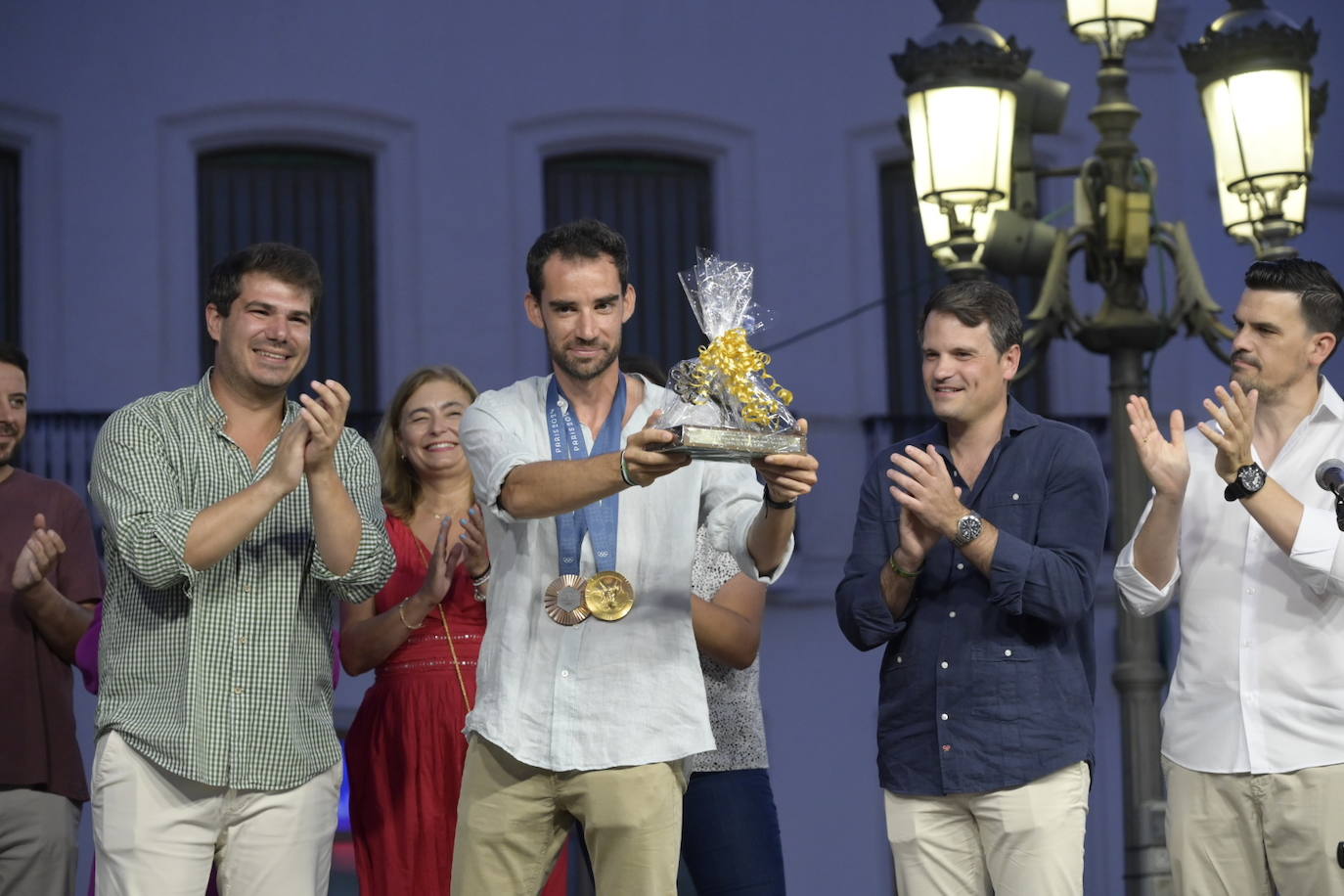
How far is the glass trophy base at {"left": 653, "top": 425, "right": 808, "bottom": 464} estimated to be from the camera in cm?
372

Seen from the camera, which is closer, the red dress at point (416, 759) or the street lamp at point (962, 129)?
the red dress at point (416, 759)

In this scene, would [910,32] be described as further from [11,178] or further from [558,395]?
[558,395]

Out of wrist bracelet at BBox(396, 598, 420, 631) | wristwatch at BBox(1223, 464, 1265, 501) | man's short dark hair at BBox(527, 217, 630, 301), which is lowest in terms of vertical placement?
wrist bracelet at BBox(396, 598, 420, 631)

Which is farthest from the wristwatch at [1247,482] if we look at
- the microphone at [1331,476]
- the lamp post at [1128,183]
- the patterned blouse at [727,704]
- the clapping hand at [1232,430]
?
the lamp post at [1128,183]

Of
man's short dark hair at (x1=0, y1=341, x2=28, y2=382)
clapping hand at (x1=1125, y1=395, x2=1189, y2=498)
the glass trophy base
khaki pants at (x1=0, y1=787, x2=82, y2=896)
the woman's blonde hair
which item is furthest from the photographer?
man's short dark hair at (x1=0, y1=341, x2=28, y2=382)

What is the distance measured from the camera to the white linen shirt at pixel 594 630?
398 cm

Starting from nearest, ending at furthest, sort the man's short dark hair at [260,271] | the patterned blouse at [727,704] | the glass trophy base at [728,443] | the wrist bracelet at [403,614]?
the glass trophy base at [728,443]
the man's short dark hair at [260,271]
the patterned blouse at [727,704]
the wrist bracelet at [403,614]

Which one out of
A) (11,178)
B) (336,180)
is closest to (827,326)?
(336,180)

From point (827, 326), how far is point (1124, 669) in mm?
7039

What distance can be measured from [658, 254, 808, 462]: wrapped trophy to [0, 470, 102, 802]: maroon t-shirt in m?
2.23

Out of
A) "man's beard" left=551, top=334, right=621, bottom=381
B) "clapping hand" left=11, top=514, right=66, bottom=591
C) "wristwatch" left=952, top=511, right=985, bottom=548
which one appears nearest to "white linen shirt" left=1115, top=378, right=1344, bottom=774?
"wristwatch" left=952, top=511, right=985, bottom=548

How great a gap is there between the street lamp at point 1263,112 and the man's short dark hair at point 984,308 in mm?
2719

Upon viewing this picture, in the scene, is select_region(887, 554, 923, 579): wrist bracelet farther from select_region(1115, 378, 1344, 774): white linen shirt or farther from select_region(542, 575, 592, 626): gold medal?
select_region(542, 575, 592, 626): gold medal

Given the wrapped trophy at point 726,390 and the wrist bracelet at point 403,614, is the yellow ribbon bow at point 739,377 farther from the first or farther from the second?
the wrist bracelet at point 403,614
